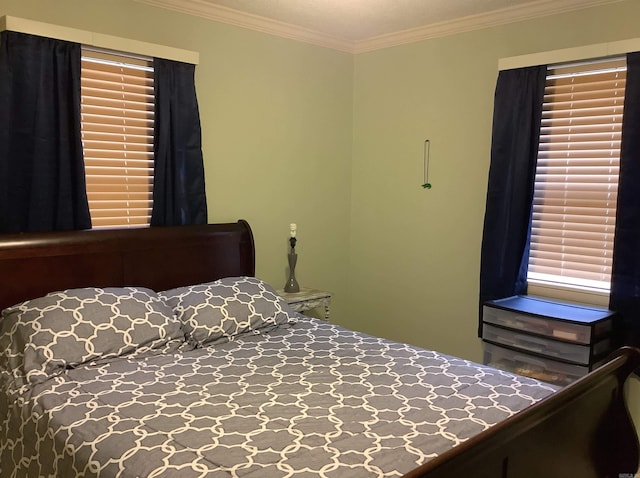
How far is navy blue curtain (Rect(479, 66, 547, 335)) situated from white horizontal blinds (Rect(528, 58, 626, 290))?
0.11 meters

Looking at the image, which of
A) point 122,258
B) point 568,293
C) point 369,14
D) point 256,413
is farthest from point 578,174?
point 122,258

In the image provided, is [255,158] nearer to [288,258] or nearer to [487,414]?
[288,258]

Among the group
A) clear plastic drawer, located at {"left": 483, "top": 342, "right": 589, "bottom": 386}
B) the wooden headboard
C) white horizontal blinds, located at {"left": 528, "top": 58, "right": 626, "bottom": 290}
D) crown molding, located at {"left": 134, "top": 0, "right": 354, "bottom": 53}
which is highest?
crown molding, located at {"left": 134, "top": 0, "right": 354, "bottom": 53}

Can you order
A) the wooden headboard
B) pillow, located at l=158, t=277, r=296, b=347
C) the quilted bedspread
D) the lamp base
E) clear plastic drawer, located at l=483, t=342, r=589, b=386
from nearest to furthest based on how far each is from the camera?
the quilted bedspread
the wooden headboard
pillow, located at l=158, t=277, r=296, b=347
clear plastic drawer, located at l=483, t=342, r=589, b=386
the lamp base

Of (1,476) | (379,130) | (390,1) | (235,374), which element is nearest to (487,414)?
(235,374)

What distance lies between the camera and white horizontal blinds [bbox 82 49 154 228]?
3.04m

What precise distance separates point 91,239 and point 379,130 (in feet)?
7.40

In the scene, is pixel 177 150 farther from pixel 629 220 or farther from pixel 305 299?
pixel 629 220

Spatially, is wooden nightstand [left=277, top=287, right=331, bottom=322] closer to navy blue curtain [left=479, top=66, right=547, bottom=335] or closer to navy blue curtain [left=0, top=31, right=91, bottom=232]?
navy blue curtain [left=479, top=66, right=547, bottom=335]

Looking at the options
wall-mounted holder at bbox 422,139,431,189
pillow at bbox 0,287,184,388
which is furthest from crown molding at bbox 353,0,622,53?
pillow at bbox 0,287,184,388

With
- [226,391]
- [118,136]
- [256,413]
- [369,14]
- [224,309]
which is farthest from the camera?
[369,14]

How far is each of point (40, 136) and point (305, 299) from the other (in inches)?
71.7

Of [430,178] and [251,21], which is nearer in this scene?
[251,21]

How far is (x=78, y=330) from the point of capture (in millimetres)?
2445
